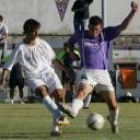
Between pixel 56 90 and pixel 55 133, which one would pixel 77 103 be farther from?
pixel 55 133

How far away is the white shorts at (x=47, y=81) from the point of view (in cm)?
1331

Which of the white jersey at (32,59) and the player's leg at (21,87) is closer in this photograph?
the white jersey at (32,59)

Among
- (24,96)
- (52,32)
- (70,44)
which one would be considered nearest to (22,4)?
(52,32)

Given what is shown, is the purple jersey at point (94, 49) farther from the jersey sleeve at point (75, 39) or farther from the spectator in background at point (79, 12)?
the spectator in background at point (79, 12)

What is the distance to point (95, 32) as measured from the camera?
13586 millimetres

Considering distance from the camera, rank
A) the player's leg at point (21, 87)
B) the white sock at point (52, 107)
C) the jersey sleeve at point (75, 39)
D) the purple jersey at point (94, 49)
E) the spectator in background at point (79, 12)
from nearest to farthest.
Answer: the white sock at point (52, 107)
the purple jersey at point (94, 49)
the jersey sleeve at point (75, 39)
the spectator in background at point (79, 12)
the player's leg at point (21, 87)

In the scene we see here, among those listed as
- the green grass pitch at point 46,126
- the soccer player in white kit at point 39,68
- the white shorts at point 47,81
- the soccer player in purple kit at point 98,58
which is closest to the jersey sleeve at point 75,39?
the soccer player in purple kit at point 98,58

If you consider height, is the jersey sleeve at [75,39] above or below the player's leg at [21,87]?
above

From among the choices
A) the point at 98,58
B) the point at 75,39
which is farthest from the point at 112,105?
the point at 75,39

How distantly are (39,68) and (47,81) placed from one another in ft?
0.84

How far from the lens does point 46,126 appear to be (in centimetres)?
1530

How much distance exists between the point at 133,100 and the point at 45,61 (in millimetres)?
13338

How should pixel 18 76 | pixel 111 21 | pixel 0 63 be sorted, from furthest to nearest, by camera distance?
pixel 111 21, pixel 0 63, pixel 18 76

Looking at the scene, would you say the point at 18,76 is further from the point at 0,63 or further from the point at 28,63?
the point at 28,63
